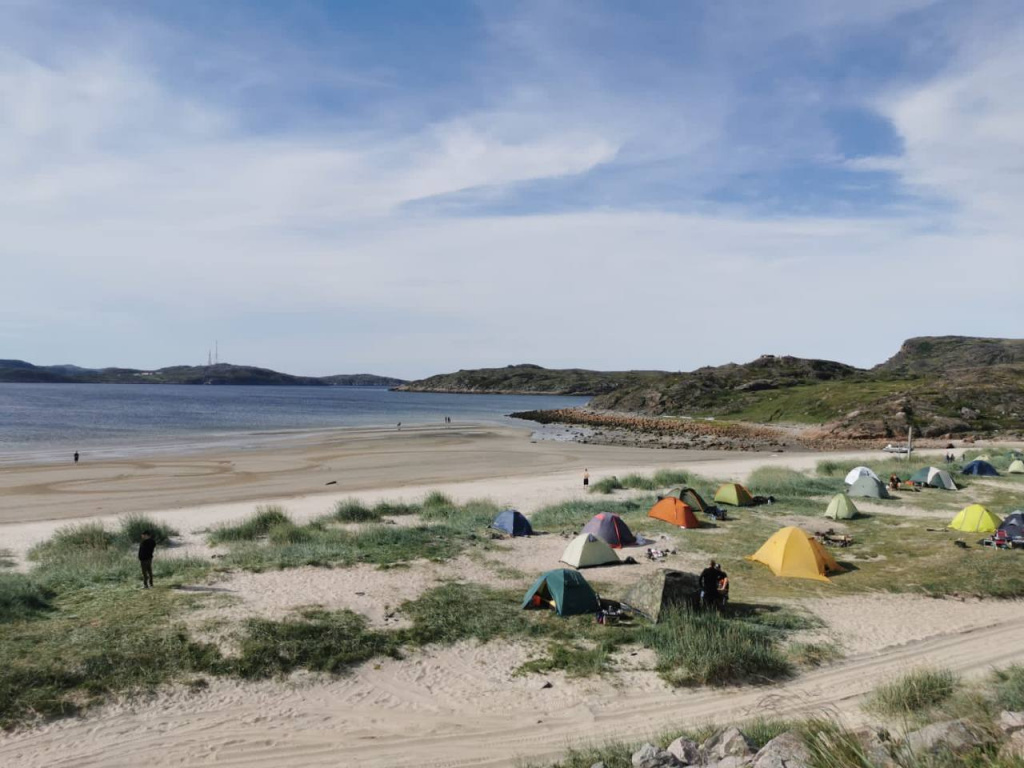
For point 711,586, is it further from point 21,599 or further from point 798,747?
point 21,599

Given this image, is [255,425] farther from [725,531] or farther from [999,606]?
[999,606]

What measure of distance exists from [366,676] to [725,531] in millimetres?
15205

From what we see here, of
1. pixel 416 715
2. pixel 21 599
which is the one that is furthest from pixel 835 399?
pixel 21 599

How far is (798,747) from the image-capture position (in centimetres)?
645

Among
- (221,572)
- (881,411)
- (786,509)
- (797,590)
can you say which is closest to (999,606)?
(797,590)

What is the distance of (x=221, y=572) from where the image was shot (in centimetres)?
1655

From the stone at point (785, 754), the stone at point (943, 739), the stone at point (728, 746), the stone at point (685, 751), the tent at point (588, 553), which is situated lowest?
the tent at point (588, 553)

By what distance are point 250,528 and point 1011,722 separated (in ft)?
68.8

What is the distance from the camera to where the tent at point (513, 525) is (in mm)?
21716

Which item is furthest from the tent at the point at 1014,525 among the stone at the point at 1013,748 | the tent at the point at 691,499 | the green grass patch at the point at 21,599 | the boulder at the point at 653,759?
the green grass patch at the point at 21,599

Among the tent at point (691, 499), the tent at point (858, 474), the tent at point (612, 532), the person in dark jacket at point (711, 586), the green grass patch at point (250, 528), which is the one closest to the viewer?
Answer: the person in dark jacket at point (711, 586)

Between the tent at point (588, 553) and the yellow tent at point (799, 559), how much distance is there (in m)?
4.33

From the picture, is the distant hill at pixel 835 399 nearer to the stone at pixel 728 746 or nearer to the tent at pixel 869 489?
the tent at pixel 869 489

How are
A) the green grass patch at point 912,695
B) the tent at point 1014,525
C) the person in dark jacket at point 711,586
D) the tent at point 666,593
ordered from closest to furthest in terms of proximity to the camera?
the green grass patch at point 912,695, the tent at point 666,593, the person in dark jacket at point 711,586, the tent at point 1014,525
